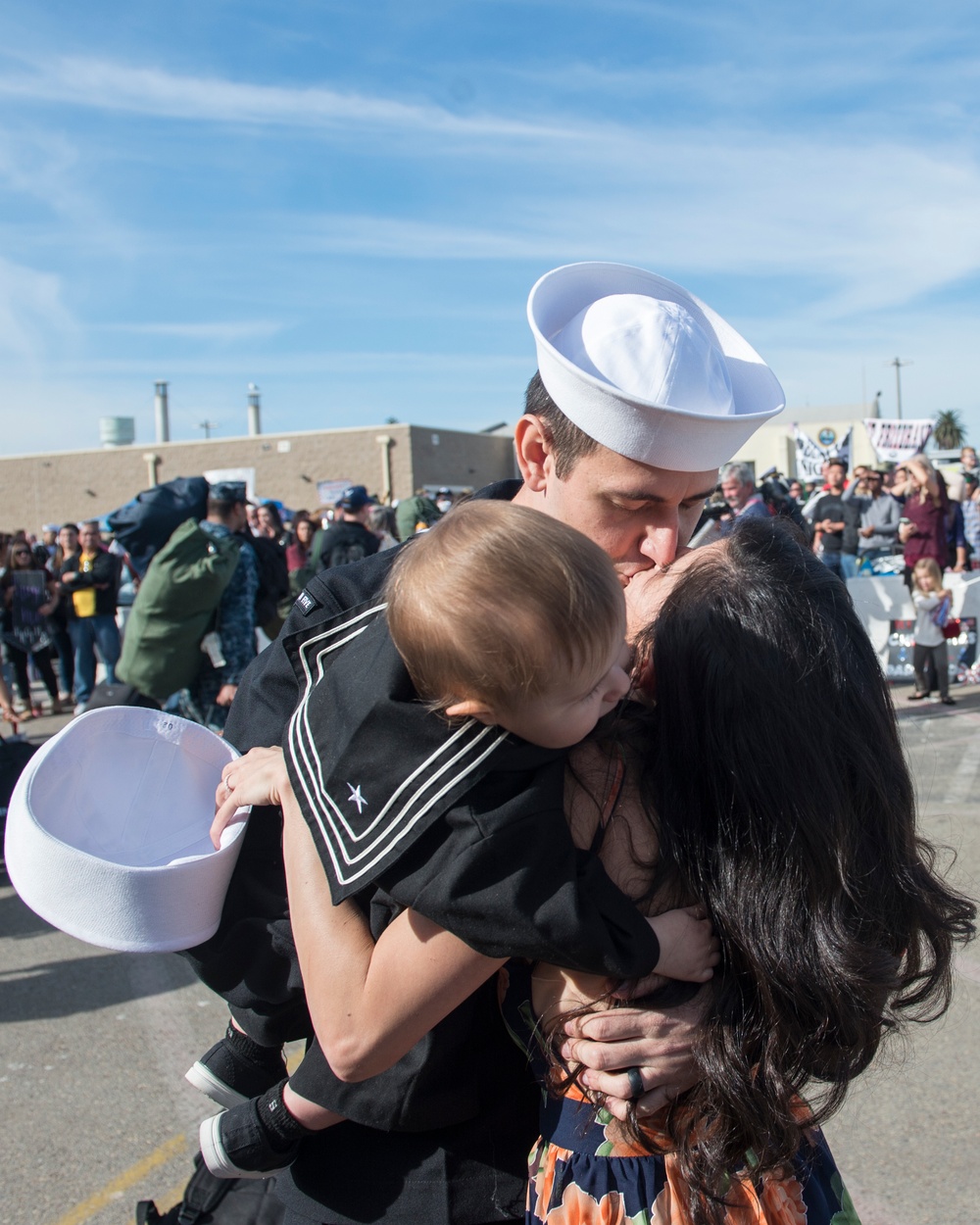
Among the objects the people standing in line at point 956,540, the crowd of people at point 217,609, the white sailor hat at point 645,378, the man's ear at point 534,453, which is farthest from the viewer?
the people standing in line at point 956,540

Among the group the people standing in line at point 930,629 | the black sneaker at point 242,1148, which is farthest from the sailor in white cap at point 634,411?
the people standing in line at point 930,629

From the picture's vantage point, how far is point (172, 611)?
227 inches

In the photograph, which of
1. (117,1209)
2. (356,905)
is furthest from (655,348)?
(117,1209)

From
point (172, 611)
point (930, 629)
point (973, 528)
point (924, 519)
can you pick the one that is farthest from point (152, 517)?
point (973, 528)

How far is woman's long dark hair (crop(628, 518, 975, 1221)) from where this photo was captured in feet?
4.01

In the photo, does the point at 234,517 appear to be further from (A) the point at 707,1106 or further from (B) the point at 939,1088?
(A) the point at 707,1106

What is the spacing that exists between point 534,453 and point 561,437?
9 centimetres

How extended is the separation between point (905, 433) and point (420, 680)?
16.3 m

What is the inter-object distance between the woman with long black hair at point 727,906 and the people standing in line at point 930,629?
813 cm

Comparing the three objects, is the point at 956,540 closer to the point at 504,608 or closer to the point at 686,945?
the point at 686,945

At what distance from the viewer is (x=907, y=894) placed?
4.33 feet

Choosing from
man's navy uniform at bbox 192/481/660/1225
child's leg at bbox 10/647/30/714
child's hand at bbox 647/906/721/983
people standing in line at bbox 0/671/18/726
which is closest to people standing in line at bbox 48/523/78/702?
child's leg at bbox 10/647/30/714

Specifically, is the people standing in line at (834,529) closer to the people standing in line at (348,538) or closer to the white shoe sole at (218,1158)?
the people standing in line at (348,538)

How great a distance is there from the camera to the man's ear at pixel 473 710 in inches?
44.6
